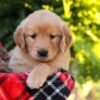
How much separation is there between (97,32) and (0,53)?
222 centimetres

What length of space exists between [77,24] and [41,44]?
211 cm

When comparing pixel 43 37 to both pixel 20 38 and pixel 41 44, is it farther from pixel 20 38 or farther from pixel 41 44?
pixel 20 38

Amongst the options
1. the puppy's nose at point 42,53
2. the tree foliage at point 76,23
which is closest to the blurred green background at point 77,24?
the tree foliage at point 76,23

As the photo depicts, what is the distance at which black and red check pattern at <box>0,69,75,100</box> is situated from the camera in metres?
2.42

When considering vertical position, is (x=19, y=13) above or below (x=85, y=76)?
above

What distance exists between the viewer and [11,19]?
482cm

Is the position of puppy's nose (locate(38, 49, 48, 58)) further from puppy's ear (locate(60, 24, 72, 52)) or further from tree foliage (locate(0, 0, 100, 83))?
tree foliage (locate(0, 0, 100, 83))

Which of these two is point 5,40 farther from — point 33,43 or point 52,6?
point 33,43

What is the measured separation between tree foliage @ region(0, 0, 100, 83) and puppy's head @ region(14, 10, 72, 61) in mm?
1747

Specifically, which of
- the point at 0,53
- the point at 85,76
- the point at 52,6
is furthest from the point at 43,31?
the point at 85,76

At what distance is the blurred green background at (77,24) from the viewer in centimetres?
470

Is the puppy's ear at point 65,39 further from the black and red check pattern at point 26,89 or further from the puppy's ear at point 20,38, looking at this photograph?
the black and red check pattern at point 26,89

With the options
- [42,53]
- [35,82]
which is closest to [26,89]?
[35,82]

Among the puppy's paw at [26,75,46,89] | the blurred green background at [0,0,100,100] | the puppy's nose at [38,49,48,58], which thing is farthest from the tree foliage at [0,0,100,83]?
the puppy's paw at [26,75,46,89]
